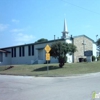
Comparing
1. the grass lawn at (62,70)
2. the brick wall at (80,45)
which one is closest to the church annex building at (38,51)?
the brick wall at (80,45)

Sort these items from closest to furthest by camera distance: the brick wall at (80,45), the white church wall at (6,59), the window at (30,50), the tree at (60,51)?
the tree at (60,51)
the brick wall at (80,45)
the window at (30,50)
the white church wall at (6,59)

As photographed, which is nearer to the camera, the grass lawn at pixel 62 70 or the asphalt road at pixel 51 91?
the asphalt road at pixel 51 91

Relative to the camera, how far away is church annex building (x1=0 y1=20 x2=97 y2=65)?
49000mm

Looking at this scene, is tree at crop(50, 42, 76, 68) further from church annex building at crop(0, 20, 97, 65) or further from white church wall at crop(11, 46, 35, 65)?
white church wall at crop(11, 46, 35, 65)

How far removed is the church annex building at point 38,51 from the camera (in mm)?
49000

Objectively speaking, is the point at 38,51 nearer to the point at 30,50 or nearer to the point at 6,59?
the point at 30,50

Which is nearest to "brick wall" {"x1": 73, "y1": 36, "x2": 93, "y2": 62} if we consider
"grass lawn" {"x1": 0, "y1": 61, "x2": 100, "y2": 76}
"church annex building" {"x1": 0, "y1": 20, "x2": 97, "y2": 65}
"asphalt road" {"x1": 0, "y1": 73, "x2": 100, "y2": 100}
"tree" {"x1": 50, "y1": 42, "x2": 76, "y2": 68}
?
"church annex building" {"x1": 0, "y1": 20, "x2": 97, "y2": 65}

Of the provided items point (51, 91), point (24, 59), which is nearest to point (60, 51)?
point (51, 91)

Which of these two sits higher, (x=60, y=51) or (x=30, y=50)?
(x=30, y=50)

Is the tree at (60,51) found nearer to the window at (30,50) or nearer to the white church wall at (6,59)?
the window at (30,50)

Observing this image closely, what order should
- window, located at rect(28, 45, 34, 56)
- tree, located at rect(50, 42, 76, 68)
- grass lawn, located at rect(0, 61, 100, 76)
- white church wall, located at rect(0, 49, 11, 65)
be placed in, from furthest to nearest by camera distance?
white church wall, located at rect(0, 49, 11, 65) → window, located at rect(28, 45, 34, 56) → tree, located at rect(50, 42, 76, 68) → grass lawn, located at rect(0, 61, 100, 76)

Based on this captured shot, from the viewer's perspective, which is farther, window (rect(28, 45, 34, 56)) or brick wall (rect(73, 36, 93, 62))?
window (rect(28, 45, 34, 56))

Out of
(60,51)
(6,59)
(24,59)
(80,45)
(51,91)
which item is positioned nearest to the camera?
(51,91)

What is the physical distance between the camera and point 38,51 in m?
54.1
